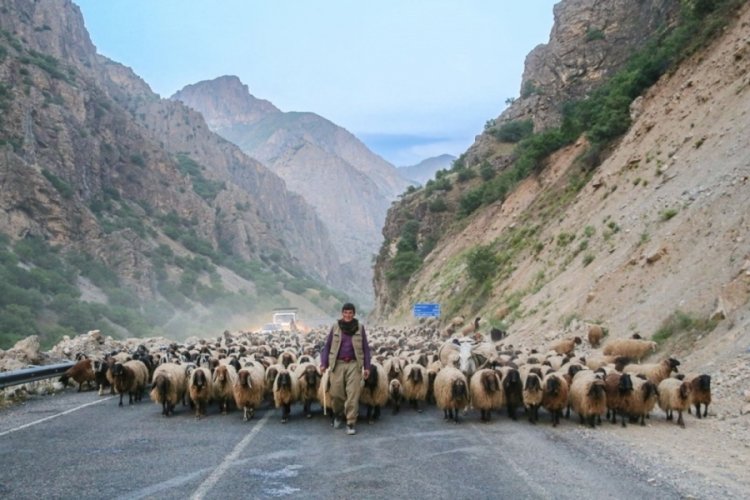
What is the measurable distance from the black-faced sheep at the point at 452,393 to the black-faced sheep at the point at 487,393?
18 cm

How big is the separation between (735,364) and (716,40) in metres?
23.7

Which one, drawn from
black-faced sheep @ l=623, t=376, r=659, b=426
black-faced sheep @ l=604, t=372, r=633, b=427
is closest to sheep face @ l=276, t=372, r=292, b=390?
black-faced sheep @ l=604, t=372, r=633, b=427

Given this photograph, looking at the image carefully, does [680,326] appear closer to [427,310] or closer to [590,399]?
[590,399]

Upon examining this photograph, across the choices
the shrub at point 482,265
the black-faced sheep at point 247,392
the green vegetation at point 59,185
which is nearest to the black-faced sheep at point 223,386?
the black-faced sheep at point 247,392

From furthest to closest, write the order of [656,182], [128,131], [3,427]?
[128,131]
[656,182]
[3,427]

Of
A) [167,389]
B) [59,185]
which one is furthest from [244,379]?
[59,185]

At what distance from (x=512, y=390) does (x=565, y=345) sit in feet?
28.2

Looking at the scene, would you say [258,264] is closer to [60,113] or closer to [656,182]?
[60,113]

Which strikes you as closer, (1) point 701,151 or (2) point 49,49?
(1) point 701,151

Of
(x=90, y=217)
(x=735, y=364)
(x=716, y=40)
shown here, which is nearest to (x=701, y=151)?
(x=716, y=40)

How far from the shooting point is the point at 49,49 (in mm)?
117312

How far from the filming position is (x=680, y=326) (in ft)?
52.8

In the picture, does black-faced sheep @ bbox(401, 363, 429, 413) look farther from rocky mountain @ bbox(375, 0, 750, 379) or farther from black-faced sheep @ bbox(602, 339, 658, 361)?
black-faced sheep @ bbox(602, 339, 658, 361)

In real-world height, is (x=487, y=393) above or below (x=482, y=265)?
below
